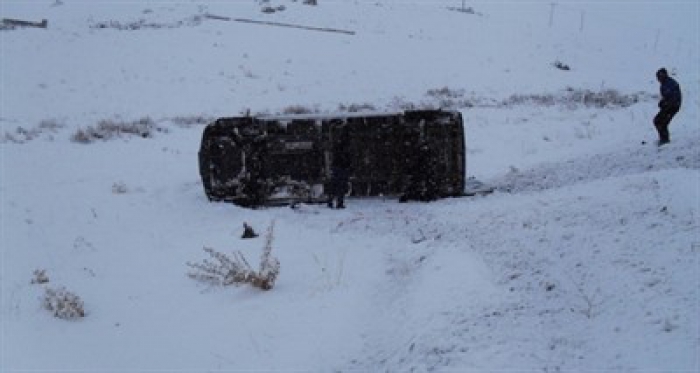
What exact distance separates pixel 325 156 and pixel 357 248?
2.88 m

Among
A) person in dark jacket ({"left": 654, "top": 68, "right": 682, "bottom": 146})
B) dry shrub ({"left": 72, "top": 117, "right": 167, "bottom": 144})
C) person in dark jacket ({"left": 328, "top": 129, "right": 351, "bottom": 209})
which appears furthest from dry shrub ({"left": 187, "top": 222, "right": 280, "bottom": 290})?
dry shrub ({"left": 72, "top": 117, "right": 167, "bottom": 144})

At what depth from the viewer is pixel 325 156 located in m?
10.9

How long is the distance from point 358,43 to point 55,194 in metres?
21.9

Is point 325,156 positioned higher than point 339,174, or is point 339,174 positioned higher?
point 325,156

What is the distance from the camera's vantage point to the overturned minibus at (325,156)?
10703 mm

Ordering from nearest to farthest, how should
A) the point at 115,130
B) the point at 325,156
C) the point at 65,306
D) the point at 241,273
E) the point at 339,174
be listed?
the point at 65,306, the point at 241,273, the point at 339,174, the point at 325,156, the point at 115,130

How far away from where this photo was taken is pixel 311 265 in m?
7.84

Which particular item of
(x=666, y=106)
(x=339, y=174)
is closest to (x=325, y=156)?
(x=339, y=174)

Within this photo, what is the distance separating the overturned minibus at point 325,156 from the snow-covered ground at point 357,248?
0.41 meters

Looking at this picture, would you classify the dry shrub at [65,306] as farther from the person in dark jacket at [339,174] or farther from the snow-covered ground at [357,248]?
the person in dark jacket at [339,174]

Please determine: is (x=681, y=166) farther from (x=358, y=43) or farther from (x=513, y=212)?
(x=358, y=43)

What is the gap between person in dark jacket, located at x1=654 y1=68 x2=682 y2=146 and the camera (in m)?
12.3

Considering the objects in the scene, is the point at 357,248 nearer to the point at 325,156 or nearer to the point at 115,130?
the point at 325,156

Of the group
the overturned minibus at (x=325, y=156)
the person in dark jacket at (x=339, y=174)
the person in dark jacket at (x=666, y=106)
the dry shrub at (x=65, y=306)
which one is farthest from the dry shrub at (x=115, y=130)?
the person in dark jacket at (x=666, y=106)
